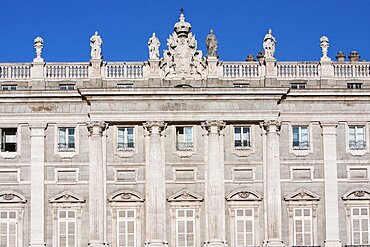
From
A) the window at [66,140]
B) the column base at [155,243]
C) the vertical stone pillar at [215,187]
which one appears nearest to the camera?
the column base at [155,243]

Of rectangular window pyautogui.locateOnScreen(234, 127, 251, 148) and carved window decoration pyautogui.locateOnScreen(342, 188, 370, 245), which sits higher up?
rectangular window pyautogui.locateOnScreen(234, 127, 251, 148)

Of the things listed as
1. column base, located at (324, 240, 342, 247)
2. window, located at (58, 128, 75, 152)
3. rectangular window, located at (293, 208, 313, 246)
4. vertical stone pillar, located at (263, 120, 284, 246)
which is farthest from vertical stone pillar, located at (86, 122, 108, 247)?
column base, located at (324, 240, 342, 247)

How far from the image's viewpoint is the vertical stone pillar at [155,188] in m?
51.8

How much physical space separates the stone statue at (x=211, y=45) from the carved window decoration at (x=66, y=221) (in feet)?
36.8

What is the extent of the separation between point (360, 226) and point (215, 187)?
28.4ft

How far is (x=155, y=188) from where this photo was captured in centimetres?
5212

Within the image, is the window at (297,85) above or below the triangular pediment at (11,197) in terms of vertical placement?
above

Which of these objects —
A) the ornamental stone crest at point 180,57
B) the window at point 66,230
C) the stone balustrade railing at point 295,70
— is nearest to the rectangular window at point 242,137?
the ornamental stone crest at point 180,57

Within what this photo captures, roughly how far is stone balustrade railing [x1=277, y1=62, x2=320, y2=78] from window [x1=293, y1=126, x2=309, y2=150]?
313 cm

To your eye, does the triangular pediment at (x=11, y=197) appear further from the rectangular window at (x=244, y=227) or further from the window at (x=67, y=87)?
the rectangular window at (x=244, y=227)

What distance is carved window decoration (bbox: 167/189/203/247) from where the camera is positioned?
172 feet

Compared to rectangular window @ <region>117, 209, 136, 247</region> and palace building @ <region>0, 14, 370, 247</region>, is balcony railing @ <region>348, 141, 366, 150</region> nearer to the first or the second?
palace building @ <region>0, 14, 370, 247</region>

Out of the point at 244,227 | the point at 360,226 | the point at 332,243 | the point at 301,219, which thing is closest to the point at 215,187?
the point at 244,227

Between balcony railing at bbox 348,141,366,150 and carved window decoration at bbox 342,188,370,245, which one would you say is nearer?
carved window decoration at bbox 342,188,370,245
